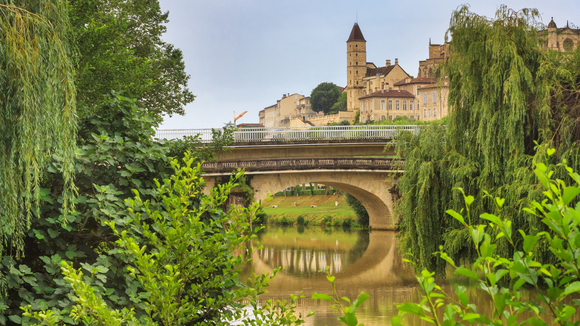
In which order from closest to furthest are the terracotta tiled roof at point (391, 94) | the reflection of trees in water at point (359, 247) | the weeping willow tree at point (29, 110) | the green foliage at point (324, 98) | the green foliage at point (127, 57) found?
the weeping willow tree at point (29, 110) < the green foliage at point (127, 57) < the reflection of trees in water at point (359, 247) < the terracotta tiled roof at point (391, 94) < the green foliage at point (324, 98)

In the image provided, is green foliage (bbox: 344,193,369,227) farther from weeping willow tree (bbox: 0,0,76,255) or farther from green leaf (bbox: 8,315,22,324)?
green leaf (bbox: 8,315,22,324)

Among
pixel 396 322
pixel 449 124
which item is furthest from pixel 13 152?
pixel 449 124

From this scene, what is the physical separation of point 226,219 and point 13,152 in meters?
1.99

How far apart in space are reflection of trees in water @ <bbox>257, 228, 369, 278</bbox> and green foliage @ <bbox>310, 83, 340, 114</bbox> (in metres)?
84.3

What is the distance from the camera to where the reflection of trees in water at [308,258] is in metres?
22.5

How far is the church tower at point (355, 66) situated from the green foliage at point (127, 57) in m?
74.6

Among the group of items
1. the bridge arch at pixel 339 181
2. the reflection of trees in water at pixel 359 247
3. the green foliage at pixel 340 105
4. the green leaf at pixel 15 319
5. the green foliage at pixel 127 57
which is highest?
the green foliage at pixel 340 105

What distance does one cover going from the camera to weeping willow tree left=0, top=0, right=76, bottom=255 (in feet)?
15.7

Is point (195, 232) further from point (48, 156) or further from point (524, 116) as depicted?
point (524, 116)

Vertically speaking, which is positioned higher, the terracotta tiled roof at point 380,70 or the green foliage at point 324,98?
the terracotta tiled roof at point 380,70

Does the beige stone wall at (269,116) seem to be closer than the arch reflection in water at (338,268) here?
No

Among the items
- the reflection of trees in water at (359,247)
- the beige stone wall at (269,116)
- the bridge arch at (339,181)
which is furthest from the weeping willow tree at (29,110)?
the beige stone wall at (269,116)

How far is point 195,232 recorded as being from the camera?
496 centimetres

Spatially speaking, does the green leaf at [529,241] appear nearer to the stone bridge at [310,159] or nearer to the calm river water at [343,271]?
the calm river water at [343,271]
